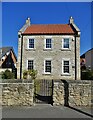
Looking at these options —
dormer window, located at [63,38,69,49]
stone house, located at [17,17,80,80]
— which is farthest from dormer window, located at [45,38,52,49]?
dormer window, located at [63,38,69,49]

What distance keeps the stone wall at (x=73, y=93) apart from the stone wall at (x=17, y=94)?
1425 mm

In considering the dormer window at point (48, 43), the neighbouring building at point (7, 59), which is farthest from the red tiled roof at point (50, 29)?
the neighbouring building at point (7, 59)

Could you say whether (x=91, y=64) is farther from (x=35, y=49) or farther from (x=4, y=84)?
(x=4, y=84)

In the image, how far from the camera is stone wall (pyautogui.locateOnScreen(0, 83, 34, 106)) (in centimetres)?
1259

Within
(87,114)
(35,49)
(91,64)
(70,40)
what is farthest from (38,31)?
(87,114)

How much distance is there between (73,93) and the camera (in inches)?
506

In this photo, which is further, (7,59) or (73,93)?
(7,59)

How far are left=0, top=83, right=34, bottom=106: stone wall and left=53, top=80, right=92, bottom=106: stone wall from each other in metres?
1.42

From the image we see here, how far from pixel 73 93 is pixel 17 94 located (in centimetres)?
306

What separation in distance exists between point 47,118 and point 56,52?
2141cm

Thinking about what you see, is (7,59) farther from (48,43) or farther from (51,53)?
(51,53)

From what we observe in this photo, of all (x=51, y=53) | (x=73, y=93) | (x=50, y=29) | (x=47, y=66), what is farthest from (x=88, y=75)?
(x=73, y=93)

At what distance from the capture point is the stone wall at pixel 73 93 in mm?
12828

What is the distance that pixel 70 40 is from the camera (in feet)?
99.3
